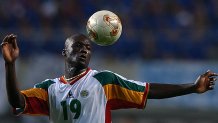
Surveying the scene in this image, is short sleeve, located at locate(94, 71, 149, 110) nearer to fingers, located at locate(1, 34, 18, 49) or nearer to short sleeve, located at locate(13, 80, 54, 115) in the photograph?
short sleeve, located at locate(13, 80, 54, 115)

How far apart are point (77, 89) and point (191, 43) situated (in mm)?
8088

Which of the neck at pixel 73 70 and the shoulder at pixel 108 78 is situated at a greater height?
the neck at pixel 73 70

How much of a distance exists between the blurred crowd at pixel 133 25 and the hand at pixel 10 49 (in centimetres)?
798

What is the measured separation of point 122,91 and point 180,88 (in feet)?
1.84

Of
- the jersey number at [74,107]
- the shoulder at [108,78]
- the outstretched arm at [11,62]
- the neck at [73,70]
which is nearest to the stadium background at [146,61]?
the neck at [73,70]

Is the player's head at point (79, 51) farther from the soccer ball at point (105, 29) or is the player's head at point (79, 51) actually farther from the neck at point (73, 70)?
the soccer ball at point (105, 29)

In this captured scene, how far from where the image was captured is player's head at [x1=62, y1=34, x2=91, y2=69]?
649 centimetres

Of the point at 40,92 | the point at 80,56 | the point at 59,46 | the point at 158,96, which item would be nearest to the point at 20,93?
the point at 40,92

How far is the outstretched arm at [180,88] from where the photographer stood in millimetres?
6414

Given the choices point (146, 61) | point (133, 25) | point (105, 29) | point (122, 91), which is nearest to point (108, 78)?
point (122, 91)

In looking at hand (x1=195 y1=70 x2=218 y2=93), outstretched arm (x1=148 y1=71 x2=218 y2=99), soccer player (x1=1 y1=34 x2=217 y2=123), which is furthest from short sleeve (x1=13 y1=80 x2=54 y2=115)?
hand (x1=195 y1=70 x2=218 y2=93)

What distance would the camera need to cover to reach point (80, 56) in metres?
6.49

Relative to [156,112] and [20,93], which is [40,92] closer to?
[20,93]

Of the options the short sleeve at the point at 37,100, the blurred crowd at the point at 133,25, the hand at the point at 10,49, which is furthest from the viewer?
the blurred crowd at the point at 133,25
